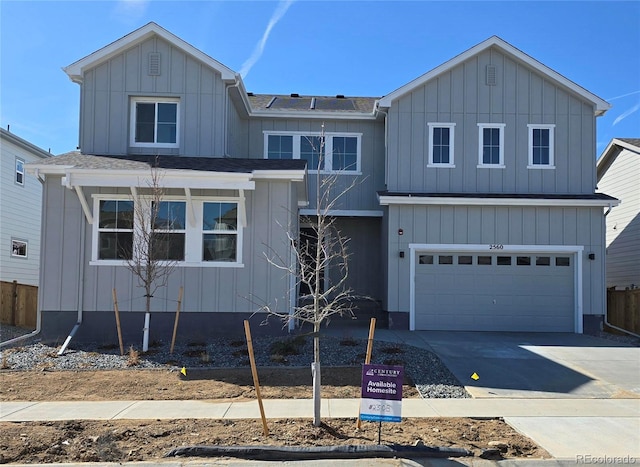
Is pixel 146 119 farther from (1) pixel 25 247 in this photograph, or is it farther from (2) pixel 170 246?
(1) pixel 25 247

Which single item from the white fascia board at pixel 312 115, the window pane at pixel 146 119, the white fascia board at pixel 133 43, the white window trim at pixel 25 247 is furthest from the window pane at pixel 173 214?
the white window trim at pixel 25 247

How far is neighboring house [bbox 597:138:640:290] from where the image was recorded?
750 inches

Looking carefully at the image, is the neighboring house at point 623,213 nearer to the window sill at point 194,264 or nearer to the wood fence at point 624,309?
the wood fence at point 624,309

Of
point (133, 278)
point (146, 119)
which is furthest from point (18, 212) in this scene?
point (133, 278)

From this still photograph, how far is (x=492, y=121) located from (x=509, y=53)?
2.05 meters

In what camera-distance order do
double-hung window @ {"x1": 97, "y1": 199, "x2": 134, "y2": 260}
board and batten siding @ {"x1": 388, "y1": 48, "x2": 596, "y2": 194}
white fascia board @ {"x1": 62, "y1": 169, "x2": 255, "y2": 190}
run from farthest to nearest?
board and batten siding @ {"x1": 388, "y1": 48, "x2": 596, "y2": 194}, double-hung window @ {"x1": 97, "y1": 199, "x2": 134, "y2": 260}, white fascia board @ {"x1": 62, "y1": 169, "x2": 255, "y2": 190}

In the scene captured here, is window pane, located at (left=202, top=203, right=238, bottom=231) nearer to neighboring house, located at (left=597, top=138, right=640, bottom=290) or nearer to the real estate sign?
the real estate sign

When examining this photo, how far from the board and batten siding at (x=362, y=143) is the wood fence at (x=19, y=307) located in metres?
7.94

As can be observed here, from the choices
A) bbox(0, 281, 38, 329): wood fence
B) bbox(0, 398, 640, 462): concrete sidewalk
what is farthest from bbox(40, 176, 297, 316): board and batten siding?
bbox(0, 398, 640, 462): concrete sidewalk

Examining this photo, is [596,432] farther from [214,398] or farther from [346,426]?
[214,398]

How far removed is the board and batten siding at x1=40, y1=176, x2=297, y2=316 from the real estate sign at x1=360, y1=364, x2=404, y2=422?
23.1ft

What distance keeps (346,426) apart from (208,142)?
9.80 metres

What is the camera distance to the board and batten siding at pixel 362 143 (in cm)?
1802

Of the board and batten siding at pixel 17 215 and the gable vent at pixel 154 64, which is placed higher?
the gable vent at pixel 154 64
